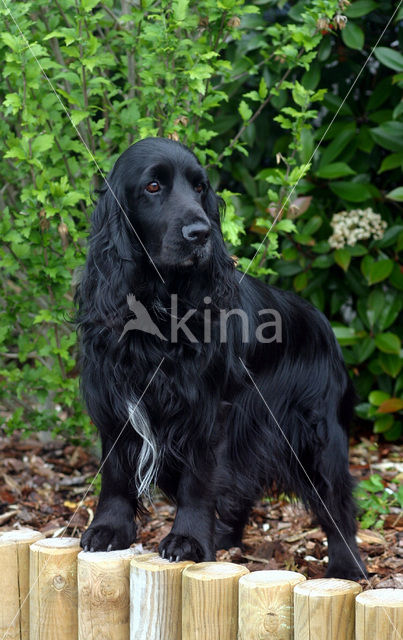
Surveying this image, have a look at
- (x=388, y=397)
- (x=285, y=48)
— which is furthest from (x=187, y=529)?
(x=388, y=397)

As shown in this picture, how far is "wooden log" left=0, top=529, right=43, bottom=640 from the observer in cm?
233

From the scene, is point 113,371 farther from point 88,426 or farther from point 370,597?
point 88,426

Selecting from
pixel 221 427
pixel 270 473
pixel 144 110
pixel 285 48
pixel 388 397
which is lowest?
pixel 388 397

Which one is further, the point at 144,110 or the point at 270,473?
the point at 144,110

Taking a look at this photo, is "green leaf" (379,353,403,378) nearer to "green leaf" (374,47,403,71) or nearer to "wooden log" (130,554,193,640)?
"green leaf" (374,47,403,71)

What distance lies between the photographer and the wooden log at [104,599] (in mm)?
2203

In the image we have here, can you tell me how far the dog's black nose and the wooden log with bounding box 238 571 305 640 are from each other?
95 cm

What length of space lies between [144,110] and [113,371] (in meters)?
1.64

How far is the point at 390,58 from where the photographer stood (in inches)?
161

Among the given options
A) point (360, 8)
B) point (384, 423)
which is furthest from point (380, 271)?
point (360, 8)

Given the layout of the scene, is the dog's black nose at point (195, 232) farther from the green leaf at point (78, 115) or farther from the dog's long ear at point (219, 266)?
the green leaf at point (78, 115)

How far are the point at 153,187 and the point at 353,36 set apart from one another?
7.14 ft

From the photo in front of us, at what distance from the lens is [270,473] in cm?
299
